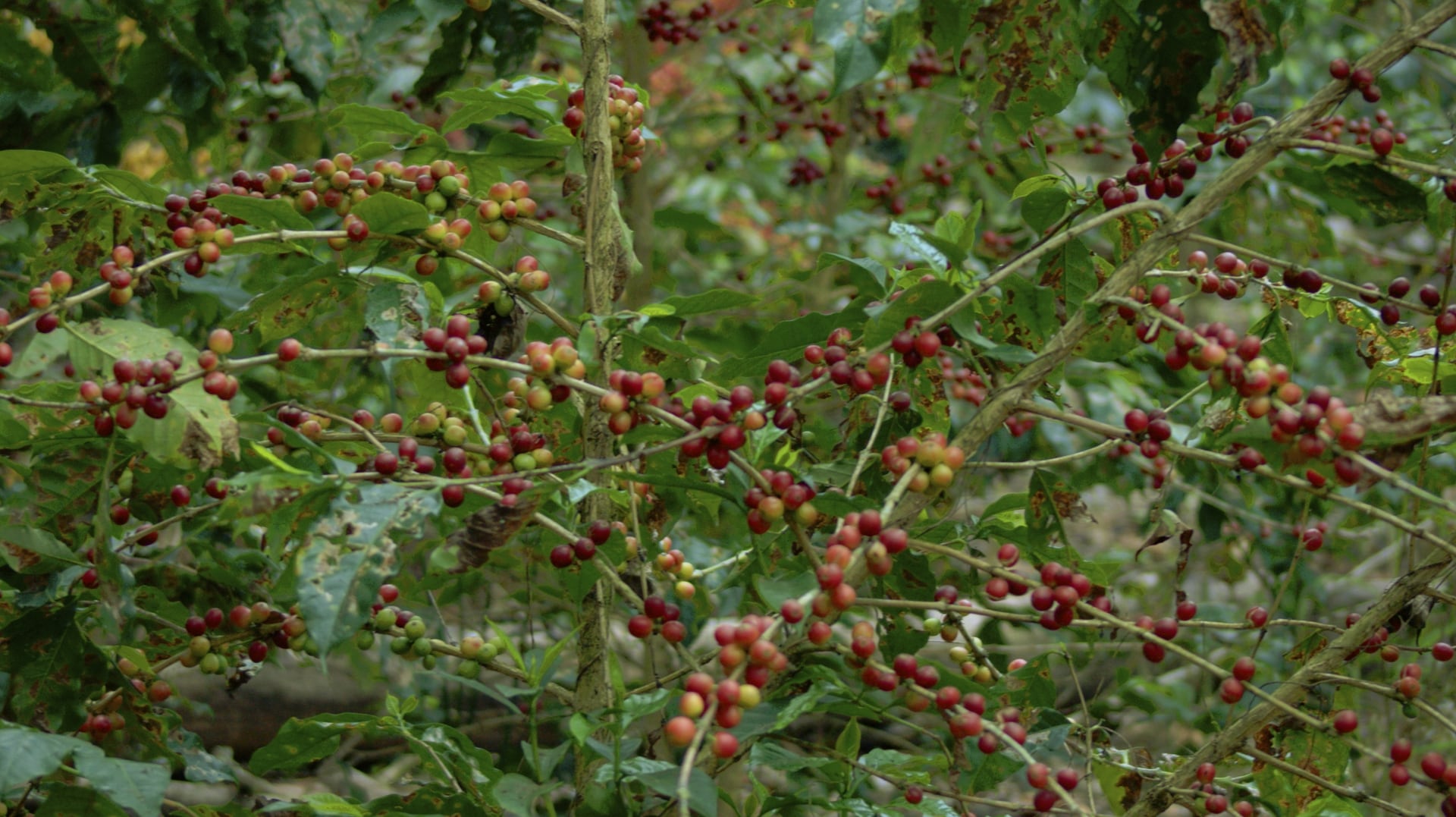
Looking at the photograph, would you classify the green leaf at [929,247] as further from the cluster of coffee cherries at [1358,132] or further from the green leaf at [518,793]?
the green leaf at [518,793]

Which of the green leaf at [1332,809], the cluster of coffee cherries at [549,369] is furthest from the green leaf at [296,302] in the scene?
the green leaf at [1332,809]

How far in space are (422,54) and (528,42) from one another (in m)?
2.03

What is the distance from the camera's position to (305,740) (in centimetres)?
123

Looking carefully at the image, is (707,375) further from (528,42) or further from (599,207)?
(528,42)

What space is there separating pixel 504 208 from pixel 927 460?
0.53m

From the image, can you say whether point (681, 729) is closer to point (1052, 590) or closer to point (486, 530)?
point (486, 530)

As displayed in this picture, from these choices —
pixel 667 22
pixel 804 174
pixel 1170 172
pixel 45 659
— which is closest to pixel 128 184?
pixel 45 659

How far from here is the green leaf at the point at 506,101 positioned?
121cm

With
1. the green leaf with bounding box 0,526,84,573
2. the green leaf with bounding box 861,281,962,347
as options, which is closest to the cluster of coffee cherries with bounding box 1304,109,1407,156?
the green leaf with bounding box 861,281,962,347

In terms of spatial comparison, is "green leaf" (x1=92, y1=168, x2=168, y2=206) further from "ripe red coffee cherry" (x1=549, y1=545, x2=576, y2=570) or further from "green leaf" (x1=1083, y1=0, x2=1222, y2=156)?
"green leaf" (x1=1083, y1=0, x2=1222, y2=156)

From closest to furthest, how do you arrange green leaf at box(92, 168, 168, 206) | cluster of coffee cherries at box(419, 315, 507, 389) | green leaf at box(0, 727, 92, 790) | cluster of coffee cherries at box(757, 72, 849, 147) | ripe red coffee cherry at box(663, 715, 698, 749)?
ripe red coffee cherry at box(663, 715, 698, 749) < green leaf at box(0, 727, 92, 790) < cluster of coffee cherries at box(419, 315, 507, 389) < green leaf at box(92, 168, 168, 206) < cluster of coffee cherries at box(757, 72, 849, 147)

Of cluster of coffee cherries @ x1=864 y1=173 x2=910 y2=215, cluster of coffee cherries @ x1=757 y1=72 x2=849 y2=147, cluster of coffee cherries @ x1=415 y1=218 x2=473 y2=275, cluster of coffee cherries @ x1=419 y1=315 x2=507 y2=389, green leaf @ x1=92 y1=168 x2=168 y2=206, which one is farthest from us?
cluster of coffee cherries @ x1=864 y1=173 x2=910 y2=215

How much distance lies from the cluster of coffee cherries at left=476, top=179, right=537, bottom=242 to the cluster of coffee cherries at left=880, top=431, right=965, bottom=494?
1.54 ft

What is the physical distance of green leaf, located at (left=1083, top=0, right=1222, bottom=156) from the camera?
97 centimetres
